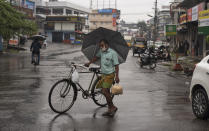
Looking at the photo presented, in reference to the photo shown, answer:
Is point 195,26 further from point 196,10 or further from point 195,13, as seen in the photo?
point 196,10

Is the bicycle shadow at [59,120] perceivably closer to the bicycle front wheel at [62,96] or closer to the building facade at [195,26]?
the bicycle front wheel at [62,96]

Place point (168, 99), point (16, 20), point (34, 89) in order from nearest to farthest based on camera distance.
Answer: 1. point (168, 99)
2. point (34, 89)
3. point (16, 20)

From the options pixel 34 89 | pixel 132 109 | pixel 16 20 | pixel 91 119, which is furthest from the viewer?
pixel 16 20

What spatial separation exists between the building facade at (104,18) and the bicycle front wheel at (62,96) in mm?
115512

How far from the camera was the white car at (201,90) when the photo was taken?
6916 mm

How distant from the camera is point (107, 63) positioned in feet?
24.9

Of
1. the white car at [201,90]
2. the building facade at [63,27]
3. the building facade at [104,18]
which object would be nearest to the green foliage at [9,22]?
the white car at [201,90]

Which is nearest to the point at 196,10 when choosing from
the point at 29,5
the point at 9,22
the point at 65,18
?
the point at 9,22

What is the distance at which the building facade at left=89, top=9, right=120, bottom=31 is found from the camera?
123688mm

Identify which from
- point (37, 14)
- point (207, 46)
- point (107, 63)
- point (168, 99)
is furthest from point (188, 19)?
point (37, 14)

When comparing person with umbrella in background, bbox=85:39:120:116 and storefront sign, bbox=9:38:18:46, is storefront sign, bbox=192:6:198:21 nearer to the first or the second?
storefront sign, bbox=9:38:18:46

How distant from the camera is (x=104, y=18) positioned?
12512cm

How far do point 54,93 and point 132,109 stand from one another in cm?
205

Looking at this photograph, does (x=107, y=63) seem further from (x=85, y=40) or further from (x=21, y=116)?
(x=21, y=116)
